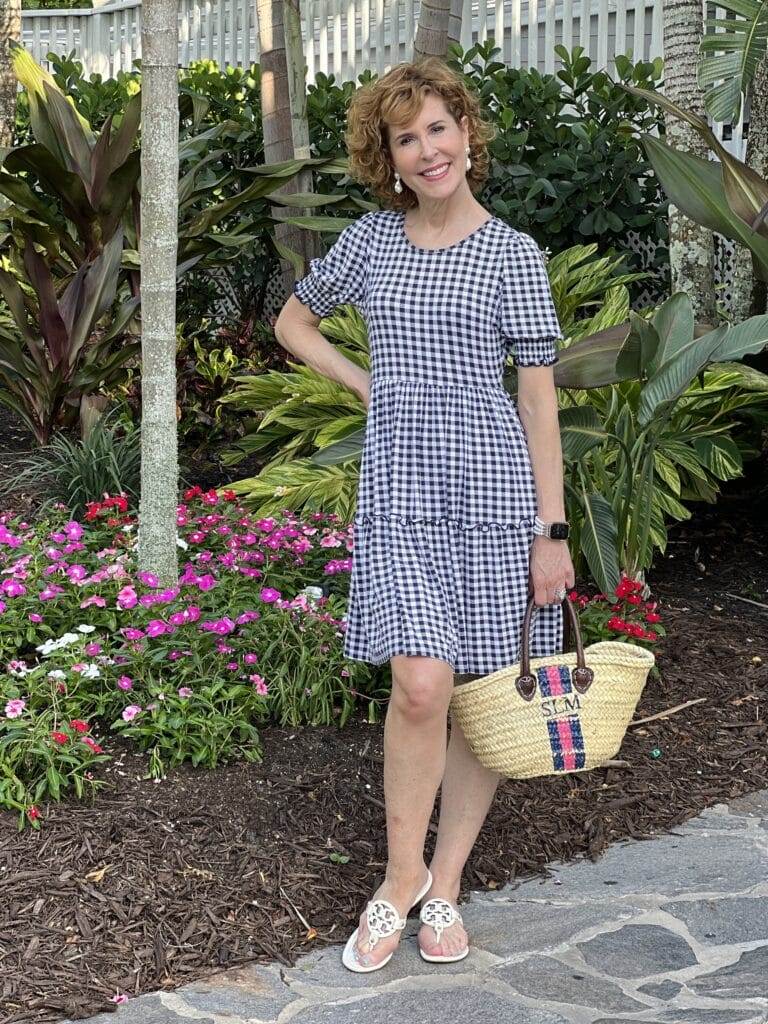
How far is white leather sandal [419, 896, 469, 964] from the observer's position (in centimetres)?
285

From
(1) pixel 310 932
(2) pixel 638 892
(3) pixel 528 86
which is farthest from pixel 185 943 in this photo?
(3) pixel 528 86

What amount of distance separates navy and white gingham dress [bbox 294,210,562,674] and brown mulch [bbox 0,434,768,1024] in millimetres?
708

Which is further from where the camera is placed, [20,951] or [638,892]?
[638,892]

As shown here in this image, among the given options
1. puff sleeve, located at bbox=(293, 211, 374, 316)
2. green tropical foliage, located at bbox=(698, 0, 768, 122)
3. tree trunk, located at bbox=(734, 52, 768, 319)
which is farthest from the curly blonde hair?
tree trunk, located at bbox=(734, 52, 768, 319)

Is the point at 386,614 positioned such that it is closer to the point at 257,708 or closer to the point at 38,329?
the point at 257,708

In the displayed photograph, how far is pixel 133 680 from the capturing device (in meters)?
3.70

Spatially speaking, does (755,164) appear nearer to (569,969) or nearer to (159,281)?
(159,281)

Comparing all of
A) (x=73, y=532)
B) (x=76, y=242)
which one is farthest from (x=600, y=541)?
(x=76, y=242)

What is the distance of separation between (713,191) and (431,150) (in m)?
2.22

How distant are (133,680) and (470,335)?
5.13 ft

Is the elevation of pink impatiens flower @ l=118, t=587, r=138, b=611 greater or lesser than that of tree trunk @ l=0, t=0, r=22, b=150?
lesser

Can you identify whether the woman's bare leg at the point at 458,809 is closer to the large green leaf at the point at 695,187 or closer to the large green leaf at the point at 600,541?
the large green leaf at the point at 600,541

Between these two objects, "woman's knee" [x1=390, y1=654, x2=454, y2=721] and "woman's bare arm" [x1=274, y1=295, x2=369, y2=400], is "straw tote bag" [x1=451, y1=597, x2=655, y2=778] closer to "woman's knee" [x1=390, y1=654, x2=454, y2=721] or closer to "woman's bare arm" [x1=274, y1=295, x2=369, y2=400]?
"woman's knee" [x1=390, y1=654, x2=454, y2=721]

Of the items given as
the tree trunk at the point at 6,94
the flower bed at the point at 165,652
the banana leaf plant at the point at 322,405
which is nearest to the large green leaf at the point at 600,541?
the banana leaf plant at the point at 322,405
